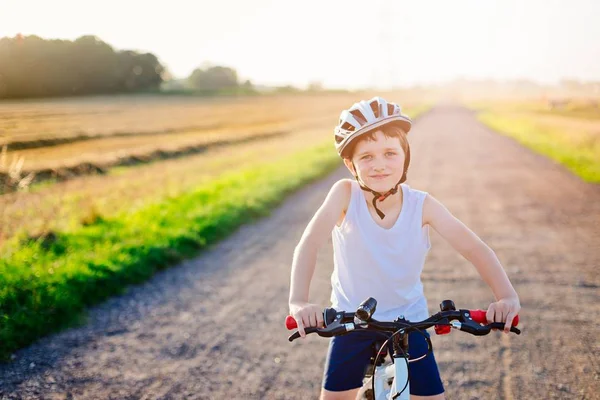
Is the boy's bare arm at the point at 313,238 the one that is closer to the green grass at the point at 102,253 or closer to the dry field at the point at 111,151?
the green grass at the point at 102,253

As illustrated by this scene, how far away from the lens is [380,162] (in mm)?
2180

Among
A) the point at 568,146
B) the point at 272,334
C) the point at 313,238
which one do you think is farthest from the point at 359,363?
the point at 568,146

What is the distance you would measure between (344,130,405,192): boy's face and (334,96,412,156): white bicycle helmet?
0.06 meters

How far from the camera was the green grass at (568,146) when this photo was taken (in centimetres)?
1336

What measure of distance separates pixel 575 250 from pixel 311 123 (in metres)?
34.3

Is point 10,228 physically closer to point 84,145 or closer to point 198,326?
point 198,326

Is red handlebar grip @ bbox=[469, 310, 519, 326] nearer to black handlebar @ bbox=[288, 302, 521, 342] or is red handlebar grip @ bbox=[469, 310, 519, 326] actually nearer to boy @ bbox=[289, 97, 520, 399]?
black handlebar @ bbox=[288, 302, 521, 342]

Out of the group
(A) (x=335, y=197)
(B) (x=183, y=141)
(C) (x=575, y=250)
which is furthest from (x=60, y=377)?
(B) (x=183, y=141)

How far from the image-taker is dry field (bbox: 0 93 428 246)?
8.05m

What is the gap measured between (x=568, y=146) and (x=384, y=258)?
1910cm

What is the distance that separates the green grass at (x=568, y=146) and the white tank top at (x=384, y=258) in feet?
37.6

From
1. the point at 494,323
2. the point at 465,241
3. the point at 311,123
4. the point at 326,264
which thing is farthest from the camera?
the point at 311,123

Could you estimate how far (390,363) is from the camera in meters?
2.20

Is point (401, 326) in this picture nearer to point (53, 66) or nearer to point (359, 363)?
point (359, 363)
